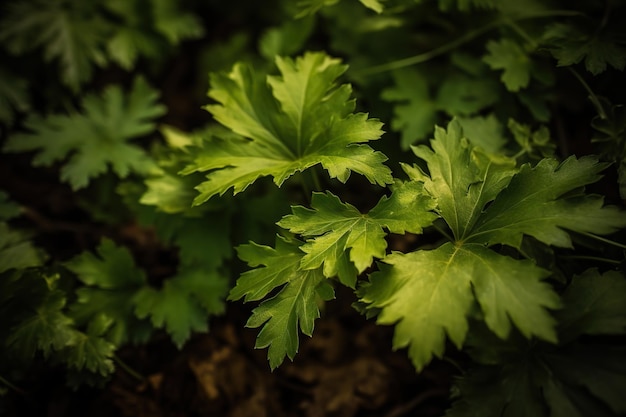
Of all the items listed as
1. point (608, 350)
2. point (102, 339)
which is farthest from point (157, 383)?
point (608, 350)

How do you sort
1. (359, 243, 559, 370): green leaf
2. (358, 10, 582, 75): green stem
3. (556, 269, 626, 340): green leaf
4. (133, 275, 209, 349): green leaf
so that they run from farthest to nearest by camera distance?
(358, 10, 582, 75): green stem, (133, 275, 209, 349): green leaf, (556, 269, 626, 340): green leaf, (359, 243, 559, 370): green leaf

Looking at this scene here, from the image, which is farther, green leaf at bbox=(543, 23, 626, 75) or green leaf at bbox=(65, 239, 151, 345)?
green leaf at bbox=(65, 239, 151, 345)

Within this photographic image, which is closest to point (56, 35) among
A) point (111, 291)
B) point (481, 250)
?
point (111, 291)

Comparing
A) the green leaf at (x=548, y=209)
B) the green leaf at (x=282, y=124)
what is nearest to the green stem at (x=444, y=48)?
the green leaf at (x=282, y=124)

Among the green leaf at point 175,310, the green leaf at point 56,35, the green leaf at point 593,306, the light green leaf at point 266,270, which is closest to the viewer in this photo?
the green leaf at point 593,306

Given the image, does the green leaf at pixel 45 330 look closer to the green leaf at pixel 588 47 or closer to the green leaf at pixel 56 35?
the green leaf at pixel 56 35

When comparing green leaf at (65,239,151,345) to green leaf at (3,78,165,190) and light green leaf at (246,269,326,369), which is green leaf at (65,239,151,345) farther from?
light green leaf at (246,269,326,369)

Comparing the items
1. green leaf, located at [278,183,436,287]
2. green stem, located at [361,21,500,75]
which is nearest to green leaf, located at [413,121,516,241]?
green leaf, located at [278,183,436,287]

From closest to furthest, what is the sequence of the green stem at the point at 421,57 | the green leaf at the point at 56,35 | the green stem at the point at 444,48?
the green stem at the point at 444,48
the green stem at the point at 421,57
the green leaf at the point at 56,35
